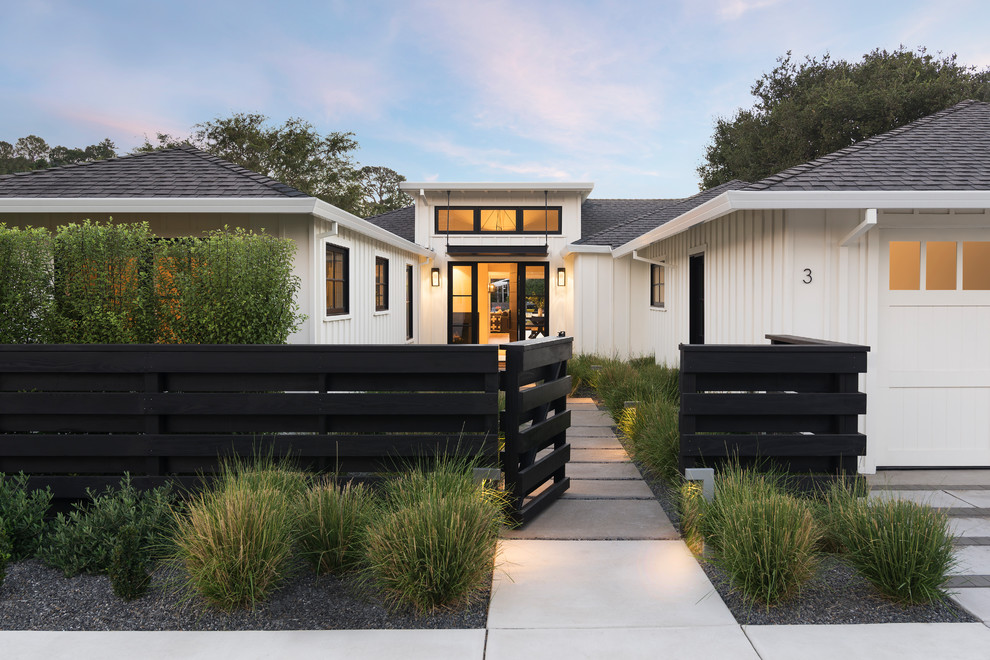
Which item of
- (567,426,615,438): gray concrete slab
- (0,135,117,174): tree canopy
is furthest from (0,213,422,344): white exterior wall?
(0,135,117,174): tree canopy

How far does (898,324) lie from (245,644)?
5.26m

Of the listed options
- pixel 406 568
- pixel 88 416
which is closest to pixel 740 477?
pixel 406 568

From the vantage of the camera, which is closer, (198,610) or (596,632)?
(596,632)

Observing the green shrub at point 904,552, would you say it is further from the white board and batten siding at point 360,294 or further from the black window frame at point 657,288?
the black window frame at point 657,288

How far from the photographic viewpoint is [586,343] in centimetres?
1330

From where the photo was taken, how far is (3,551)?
3223 mm

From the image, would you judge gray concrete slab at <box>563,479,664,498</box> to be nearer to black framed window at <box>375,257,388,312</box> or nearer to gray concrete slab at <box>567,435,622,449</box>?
gray concrete slab at <box>567,435,622,449</box>

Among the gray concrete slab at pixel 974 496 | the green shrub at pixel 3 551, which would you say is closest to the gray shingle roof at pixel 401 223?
the gray concrete slab at pixel 974 496

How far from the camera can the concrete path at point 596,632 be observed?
256cm

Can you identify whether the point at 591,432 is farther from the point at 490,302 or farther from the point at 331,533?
the point at 490,302

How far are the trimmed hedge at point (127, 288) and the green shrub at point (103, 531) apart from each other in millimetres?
1283

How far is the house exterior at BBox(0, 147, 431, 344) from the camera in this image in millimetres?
6410

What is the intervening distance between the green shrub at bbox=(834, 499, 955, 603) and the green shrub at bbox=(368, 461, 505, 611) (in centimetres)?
178

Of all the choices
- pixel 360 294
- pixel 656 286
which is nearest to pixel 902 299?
pixel 656 286
